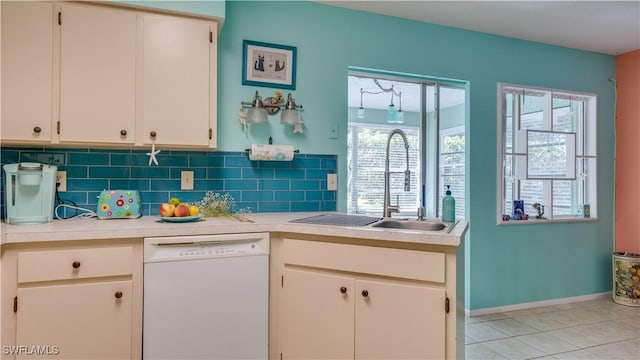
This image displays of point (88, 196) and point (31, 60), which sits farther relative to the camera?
point (88, 196)

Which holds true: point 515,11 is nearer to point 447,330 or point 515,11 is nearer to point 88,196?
point 447,330

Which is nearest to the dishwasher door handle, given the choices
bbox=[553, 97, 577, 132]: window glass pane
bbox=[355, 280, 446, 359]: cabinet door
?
bbox=[355, 280, 446, 359]: cabinet door

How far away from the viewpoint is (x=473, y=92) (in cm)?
329

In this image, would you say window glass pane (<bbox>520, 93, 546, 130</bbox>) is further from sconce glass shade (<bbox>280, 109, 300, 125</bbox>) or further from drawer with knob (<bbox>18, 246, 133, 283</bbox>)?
drawer with knob (<bbox>18, 246, 133, 283</bbox>)

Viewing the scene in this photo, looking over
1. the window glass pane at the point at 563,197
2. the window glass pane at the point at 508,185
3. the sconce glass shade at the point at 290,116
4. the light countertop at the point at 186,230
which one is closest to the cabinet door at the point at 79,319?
the light countertop at the point at 186,230

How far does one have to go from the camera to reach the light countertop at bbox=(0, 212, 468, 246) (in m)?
1.61

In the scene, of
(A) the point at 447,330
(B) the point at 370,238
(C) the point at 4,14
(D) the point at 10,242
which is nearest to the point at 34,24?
(C) the point at 4,14

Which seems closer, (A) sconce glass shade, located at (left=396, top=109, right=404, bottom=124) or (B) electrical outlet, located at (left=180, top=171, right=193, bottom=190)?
(B) electrical outlet, located at (left=180, top=171, right=193, bottom=190)

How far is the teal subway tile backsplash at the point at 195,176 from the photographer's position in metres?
2.20

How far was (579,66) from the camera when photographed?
146 inches

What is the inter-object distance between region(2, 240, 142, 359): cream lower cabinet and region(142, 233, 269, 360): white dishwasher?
0.08 m

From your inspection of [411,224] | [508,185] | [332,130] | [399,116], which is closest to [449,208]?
[411,224]

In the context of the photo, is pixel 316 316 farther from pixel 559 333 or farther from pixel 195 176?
pixel 559 333

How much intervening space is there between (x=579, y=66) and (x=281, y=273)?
3.59 metres
